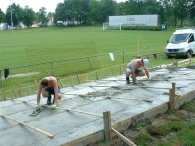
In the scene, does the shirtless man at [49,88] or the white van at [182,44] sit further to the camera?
the white van at [182,44]

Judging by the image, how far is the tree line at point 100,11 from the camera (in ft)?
239

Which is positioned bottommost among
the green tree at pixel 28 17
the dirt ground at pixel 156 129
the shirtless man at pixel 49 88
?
the dirt ground at pixel 156 129

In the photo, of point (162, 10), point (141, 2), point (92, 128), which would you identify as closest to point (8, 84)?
point (92, 128)

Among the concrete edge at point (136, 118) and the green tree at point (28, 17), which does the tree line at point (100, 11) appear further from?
the concrete edge at point (136, 118)

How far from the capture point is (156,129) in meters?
5.88

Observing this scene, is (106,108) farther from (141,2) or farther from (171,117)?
(141,2)

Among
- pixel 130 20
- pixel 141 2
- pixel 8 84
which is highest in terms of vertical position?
pixel 141 2

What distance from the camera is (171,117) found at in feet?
21.8

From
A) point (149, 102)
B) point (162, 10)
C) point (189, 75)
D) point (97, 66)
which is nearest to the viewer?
point (149, 102)

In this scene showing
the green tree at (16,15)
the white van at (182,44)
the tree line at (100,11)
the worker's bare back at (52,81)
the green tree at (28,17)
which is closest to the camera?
the worker's bare back at (52,81)

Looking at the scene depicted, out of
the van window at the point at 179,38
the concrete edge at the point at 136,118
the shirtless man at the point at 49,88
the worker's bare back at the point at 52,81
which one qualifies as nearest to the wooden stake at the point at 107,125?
the concrete edge at the point at 136,118

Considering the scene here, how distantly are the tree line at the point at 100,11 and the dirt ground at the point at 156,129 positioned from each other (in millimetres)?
69489

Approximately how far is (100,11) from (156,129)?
96.3 meters

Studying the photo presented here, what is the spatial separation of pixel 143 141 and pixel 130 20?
63078 millimetres
